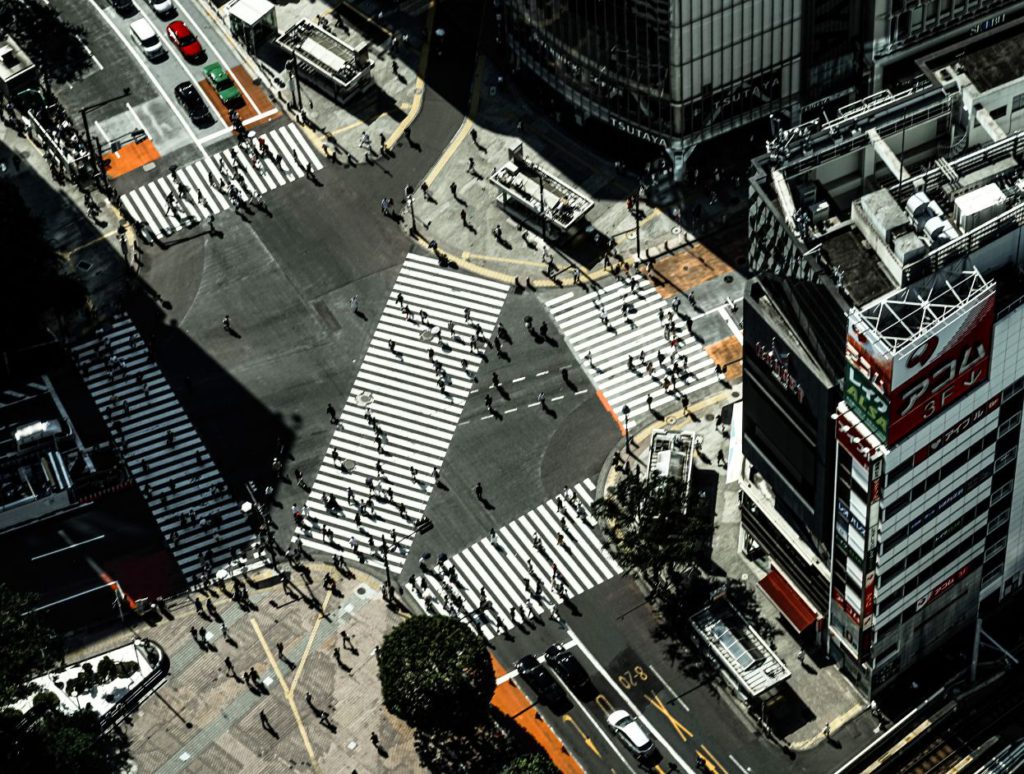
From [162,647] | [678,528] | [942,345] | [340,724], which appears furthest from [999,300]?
[162,647]

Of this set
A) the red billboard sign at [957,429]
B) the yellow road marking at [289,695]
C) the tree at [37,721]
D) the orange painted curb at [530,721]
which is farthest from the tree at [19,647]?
the red billboard sign at [957,429]

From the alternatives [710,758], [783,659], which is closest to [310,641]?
[710,758]

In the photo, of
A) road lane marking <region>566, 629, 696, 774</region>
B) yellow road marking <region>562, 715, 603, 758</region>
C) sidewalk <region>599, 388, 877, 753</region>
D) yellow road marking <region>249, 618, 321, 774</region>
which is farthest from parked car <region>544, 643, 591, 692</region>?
yellow road marking <region>249, 618, 321, 774</region>

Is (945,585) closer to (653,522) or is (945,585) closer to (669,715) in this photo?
(653,522)

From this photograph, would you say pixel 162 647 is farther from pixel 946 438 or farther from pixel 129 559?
pixel 946 438

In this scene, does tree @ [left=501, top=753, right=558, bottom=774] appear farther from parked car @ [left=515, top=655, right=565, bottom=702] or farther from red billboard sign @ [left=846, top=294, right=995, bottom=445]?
red billboard sign @ [left=846, top=294, right=995, bottom=445]

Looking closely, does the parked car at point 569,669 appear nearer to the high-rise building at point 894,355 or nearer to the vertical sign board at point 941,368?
the high-rise building at point 894,355
